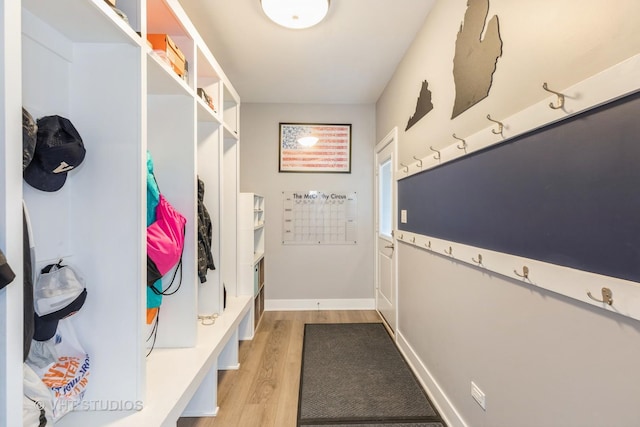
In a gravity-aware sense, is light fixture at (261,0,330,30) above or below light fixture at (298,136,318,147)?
above

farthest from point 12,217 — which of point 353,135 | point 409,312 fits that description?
point 353,135

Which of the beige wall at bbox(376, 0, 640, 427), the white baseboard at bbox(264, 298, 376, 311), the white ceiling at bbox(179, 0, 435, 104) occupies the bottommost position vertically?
the white baseboard at bbox(264, 298, 376, 311)

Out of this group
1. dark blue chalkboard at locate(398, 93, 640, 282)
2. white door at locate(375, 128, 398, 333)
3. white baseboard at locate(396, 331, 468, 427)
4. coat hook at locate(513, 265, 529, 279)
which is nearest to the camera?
dark blue chalkboard at locate(398, 93, 640, 282)

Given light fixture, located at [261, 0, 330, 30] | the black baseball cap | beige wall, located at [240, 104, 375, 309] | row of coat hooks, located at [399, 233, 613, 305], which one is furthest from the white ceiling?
the black baseball cap

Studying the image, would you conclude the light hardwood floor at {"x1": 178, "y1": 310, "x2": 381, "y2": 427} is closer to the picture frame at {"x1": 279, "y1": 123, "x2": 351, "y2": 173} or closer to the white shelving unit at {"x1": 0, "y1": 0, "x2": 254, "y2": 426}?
the white shelving unit at {"x1": 0, "y1": 0, "x2": 254, "y2": 426}

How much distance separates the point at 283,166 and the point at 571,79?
302 centimetres

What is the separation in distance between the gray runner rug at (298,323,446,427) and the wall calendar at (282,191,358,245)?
1.22m

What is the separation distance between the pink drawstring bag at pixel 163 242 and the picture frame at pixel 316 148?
2288 millimetres

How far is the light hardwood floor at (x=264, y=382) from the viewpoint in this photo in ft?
5.79

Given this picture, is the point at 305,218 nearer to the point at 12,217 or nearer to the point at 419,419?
the point at 419,419

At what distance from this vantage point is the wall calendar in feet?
12.0

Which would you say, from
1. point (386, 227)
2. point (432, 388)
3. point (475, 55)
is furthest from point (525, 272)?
point (386, 227)

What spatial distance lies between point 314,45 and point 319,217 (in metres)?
1.96

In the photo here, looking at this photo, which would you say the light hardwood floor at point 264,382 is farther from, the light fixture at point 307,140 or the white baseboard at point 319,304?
the light fixture at point 307,140
